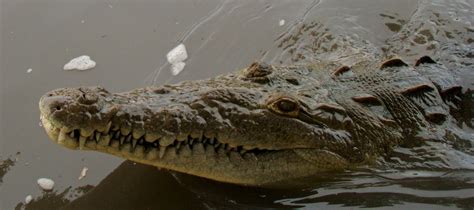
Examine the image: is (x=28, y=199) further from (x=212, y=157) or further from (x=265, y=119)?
(x=265, y=119)

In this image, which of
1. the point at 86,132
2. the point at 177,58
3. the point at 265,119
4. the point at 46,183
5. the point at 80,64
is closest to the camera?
the point at 86,132

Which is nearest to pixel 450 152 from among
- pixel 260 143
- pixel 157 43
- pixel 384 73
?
pixel 384 73

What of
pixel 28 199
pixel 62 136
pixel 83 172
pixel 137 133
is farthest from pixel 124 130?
pixel 28 199

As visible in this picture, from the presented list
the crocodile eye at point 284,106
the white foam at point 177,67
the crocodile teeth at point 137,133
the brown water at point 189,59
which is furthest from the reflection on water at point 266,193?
the white foam at point 177,67

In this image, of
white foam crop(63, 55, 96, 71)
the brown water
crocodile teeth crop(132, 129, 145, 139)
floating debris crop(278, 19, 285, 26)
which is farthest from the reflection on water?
floating debris crop(278, 19, 285, 26)

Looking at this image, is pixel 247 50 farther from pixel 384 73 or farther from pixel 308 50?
pixel 384 73

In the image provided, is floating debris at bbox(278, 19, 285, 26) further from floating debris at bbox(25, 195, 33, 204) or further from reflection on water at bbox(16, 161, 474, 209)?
floating debris at bbox(25, 195, 33, 204)
